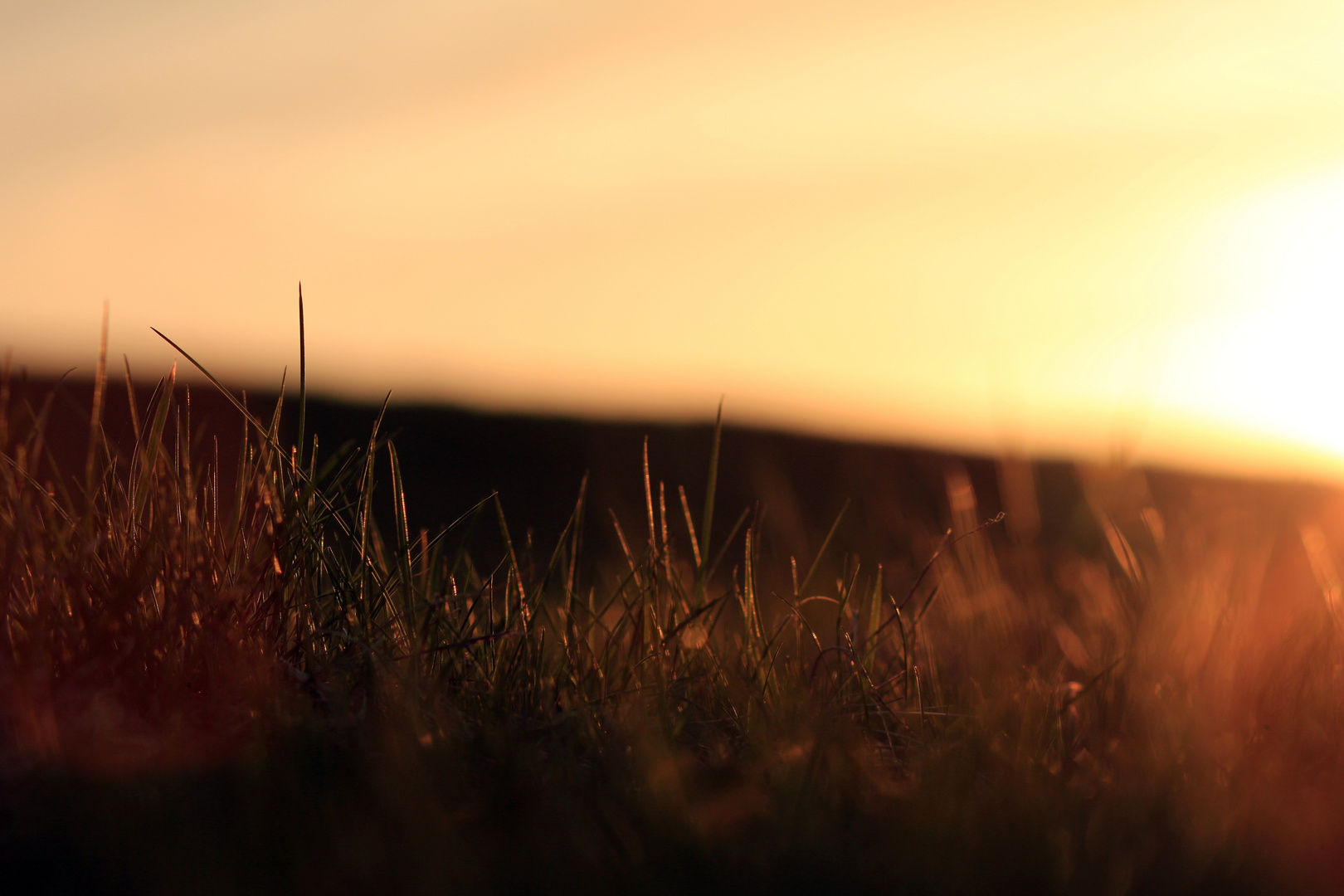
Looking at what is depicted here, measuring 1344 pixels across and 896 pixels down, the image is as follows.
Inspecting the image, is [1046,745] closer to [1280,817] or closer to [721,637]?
[1280,817]

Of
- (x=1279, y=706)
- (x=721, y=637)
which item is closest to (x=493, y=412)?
(x=721, y=637)

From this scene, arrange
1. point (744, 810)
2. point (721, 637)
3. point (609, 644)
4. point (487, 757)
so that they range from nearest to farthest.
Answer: point (744, 810), point (487, 757), point (609, 644), point (721, 637)

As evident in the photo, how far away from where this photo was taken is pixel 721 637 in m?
2.21

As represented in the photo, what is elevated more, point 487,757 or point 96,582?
point 96,582

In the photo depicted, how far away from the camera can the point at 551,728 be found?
5.17 feet

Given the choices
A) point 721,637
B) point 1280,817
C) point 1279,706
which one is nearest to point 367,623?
point 721,637

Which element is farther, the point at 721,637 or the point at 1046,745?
the point at 721,637

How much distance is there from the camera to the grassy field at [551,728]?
1183mm

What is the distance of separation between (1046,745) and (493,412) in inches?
300

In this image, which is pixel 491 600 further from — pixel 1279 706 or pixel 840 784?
pixel 1279 706

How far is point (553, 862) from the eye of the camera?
1.17 m

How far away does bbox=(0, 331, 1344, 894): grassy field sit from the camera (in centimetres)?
118

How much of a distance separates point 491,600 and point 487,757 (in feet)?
1.39

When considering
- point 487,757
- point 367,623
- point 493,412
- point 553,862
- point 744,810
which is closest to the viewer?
point 553,862
